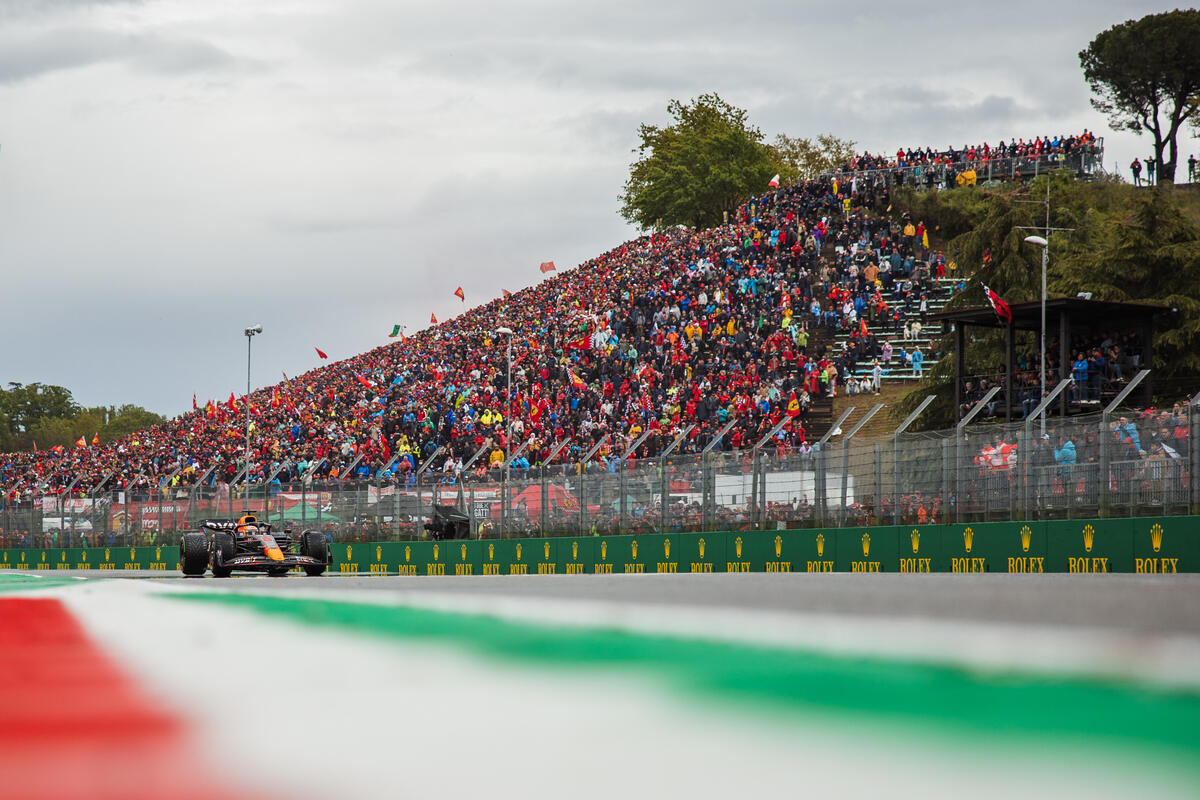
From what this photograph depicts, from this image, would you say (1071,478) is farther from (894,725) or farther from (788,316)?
(788,316)

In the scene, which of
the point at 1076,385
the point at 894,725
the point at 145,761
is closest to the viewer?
the point at 145,761

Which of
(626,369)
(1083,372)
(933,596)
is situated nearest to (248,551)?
(1083,372)

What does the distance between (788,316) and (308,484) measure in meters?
13.5

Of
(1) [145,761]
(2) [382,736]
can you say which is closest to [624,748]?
(2) [382,736]

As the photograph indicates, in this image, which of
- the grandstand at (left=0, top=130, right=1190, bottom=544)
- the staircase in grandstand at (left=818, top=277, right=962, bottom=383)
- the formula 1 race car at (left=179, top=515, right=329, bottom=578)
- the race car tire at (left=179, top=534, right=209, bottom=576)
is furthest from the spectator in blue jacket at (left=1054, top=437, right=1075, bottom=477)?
the staircase in grandstand at (left=818, top=277, right=962, bottom=383)

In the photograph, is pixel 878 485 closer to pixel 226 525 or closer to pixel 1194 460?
pixel 1194 460

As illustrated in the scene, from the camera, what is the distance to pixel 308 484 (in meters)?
35.1

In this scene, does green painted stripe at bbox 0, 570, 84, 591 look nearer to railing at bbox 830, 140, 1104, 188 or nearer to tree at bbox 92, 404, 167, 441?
railing at bbox 830, 140, 1104, 188

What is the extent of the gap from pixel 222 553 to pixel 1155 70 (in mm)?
61624

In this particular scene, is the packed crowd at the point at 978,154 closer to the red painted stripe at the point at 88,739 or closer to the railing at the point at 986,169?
the railing at the point at 986,169

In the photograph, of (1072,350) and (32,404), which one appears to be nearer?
(1072,350)

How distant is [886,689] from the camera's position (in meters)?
5.00

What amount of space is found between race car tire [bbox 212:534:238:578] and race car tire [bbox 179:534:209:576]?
0.92 feet

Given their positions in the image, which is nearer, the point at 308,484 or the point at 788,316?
the point at 308,484
